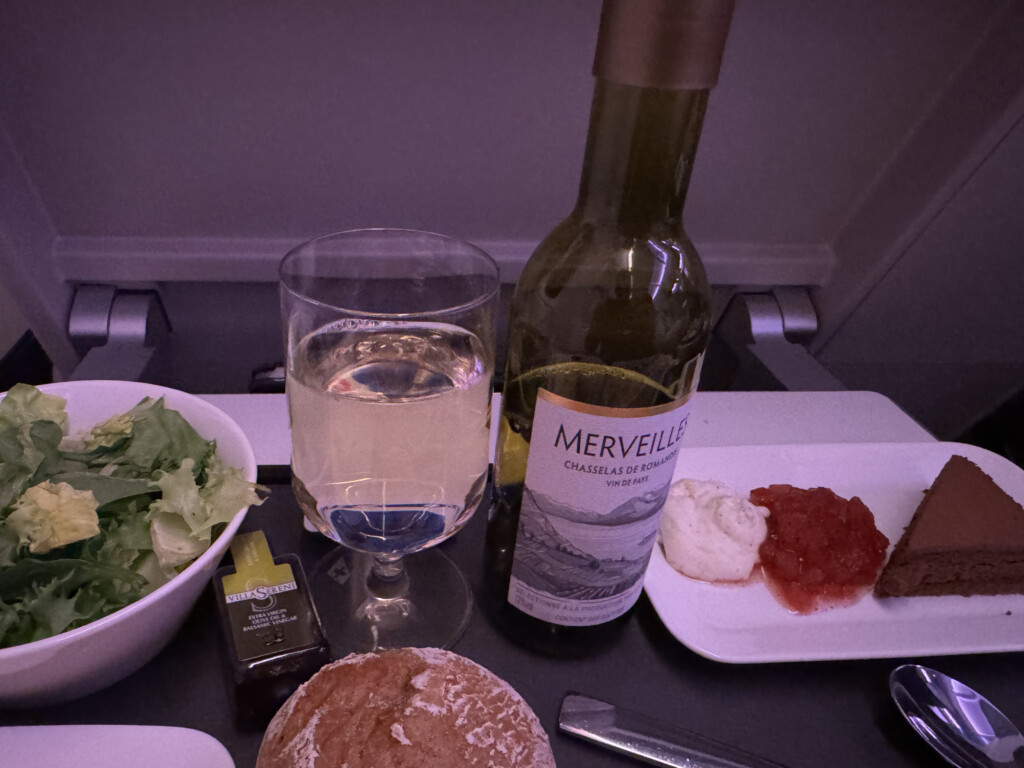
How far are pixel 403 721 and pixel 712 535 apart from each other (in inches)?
13.1

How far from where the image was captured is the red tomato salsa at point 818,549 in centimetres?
63

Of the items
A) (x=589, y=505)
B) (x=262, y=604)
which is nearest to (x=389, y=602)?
(x=262, y=604)

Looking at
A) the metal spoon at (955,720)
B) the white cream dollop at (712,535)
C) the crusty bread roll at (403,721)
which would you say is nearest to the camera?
the crusty bread roll at (403,721)

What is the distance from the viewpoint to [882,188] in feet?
2.93

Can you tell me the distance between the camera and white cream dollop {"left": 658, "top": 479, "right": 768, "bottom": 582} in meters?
0.62

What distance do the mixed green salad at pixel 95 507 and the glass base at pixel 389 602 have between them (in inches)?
4.8

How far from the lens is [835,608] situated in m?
0.63

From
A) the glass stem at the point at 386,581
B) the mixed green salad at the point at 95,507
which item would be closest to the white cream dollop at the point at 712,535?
the glass stem at the point at 386,581

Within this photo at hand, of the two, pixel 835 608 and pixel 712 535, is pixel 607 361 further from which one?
pixel 835 608

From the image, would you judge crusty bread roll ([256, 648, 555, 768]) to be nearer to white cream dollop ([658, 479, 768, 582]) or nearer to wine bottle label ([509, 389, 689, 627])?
wine bottle label ([509, 389, 689, 627])

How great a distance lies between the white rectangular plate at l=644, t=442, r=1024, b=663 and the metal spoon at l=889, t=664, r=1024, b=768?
2 cm

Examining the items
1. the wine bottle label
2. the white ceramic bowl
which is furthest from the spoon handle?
the white ceramic bowl

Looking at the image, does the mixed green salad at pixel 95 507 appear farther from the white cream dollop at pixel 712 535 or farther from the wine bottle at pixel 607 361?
the white cream dollop at pixel 712 535

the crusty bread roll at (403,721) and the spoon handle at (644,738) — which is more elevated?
the crusty bread roll at (403,721)
